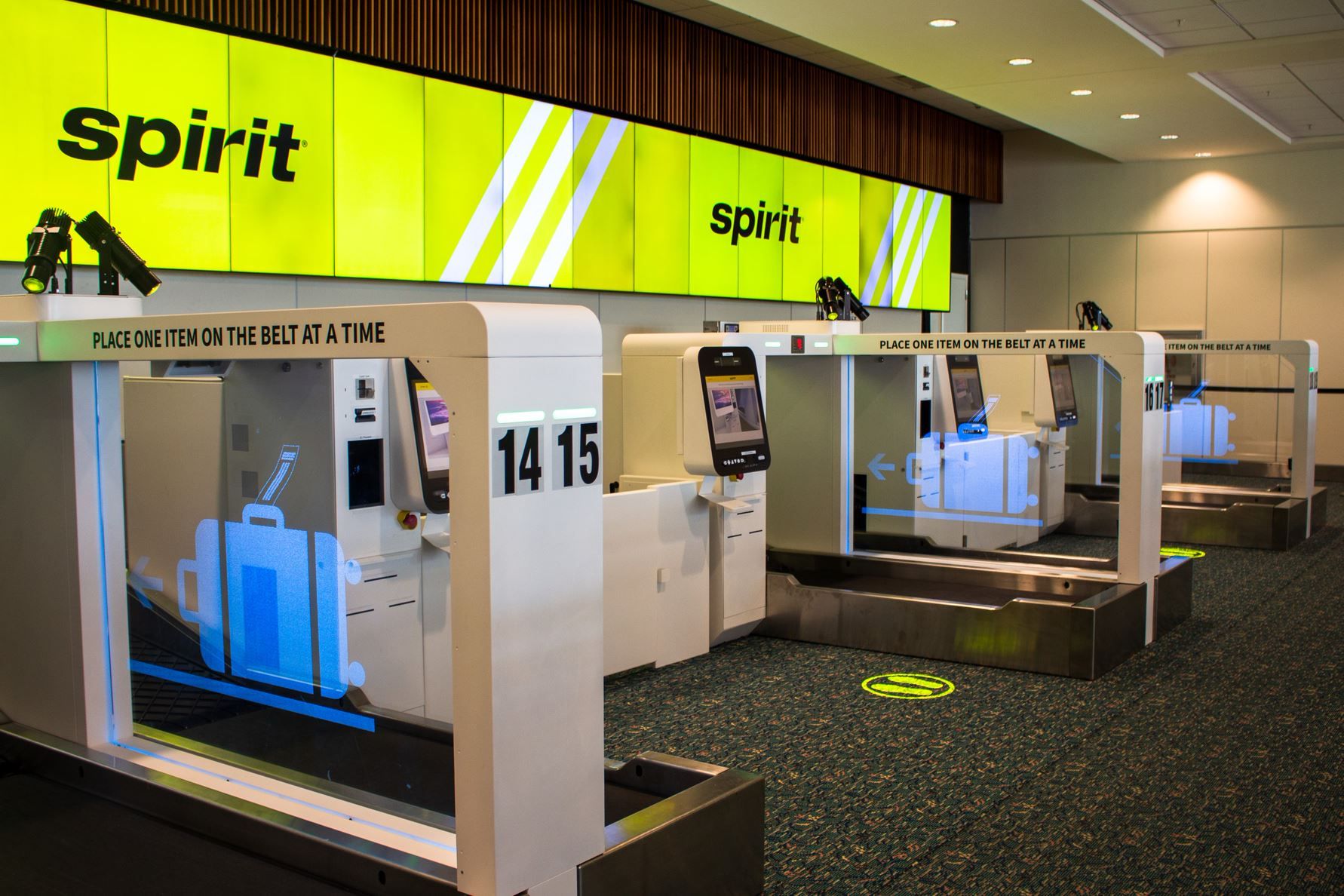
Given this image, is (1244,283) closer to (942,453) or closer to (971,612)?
(942,453)

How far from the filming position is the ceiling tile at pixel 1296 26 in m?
7.37

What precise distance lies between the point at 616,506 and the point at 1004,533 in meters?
2.40

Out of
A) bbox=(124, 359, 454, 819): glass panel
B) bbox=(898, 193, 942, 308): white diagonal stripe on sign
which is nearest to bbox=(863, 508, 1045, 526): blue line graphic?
bbox=(124, 359, 454, 819): glass panel

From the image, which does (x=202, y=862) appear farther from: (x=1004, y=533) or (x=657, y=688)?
(x=1004, y=533)

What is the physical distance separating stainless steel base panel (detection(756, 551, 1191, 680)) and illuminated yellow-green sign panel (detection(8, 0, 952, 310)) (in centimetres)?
291

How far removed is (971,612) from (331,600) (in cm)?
312

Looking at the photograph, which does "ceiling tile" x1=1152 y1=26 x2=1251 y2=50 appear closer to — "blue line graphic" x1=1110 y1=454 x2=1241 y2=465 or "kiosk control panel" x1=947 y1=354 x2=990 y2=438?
"blue line graphic" x1=1110 y1=454 x2=1241 y2=465

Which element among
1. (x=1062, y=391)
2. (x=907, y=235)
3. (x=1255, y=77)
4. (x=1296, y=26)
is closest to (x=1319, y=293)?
(x=1255, y=77)

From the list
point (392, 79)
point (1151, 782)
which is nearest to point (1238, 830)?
point (1151, 782)

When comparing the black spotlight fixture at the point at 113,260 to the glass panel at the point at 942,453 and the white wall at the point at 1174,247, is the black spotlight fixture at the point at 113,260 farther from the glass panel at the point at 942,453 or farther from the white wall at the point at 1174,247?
the white wall at the point at 1174,247

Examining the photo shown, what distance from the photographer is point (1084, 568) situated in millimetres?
5637

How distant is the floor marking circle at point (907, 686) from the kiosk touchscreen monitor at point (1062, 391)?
5.86 ft

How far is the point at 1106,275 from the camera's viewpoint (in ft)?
44.2

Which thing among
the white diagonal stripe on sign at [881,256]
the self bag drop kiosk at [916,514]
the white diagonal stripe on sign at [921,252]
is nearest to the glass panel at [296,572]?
the self bag drop kiosk at [916,514]
